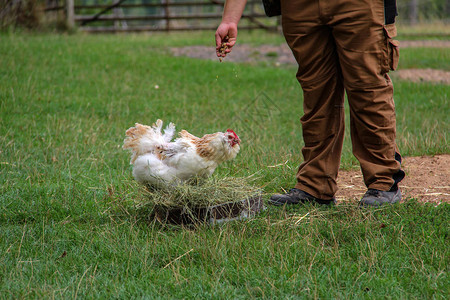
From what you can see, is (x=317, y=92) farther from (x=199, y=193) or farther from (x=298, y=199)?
(x=199, y=193)

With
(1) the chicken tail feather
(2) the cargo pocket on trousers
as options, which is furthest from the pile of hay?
(2) the cargo pocket on trousers

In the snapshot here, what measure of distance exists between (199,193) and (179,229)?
0.96 feet

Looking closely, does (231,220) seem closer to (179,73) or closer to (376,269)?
(376,269)

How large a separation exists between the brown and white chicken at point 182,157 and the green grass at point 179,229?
315 millimetres

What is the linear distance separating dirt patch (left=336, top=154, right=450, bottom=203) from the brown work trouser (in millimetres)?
384

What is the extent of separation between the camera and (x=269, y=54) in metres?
13.6

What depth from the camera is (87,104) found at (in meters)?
8.56

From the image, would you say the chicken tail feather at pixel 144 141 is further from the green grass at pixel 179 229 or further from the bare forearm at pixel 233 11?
the bare forearm at pixel 233 11

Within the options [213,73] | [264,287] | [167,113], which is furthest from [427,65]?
[264,287]

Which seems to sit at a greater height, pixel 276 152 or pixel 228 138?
pixel 228 138

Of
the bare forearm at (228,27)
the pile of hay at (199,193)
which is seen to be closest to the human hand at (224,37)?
the bare forearm at (228,27)

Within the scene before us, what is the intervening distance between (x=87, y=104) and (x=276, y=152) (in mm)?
3691

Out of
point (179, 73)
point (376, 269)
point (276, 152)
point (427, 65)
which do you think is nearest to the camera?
point (376, 269)

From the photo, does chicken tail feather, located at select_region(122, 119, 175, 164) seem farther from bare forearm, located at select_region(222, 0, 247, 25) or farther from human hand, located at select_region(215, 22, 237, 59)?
bare forearm, located at select_region(222, 0, 247, 25)
